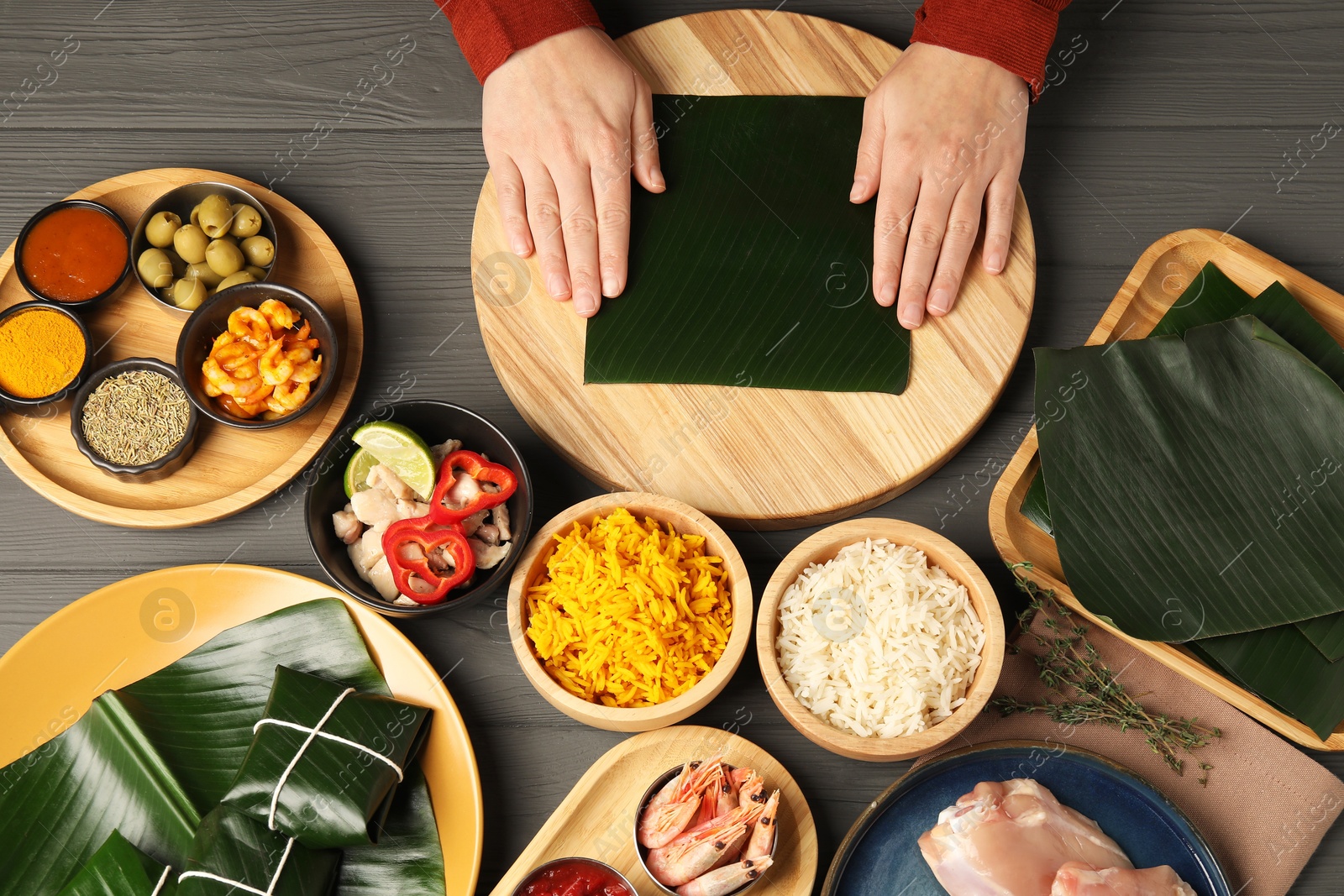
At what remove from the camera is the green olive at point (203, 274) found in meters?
1.99

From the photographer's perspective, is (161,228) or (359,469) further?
(161,228)

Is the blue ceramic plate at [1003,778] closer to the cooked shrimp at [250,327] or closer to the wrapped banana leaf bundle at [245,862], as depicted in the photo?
the wrapped banana leaf bundle at [245,862]

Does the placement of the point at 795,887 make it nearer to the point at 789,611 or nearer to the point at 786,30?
the point at 789,611

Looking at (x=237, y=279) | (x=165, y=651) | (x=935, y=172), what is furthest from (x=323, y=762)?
(x=935, y=172)

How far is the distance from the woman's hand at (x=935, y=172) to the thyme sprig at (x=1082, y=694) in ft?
2.12

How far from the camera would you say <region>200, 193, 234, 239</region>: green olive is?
1975 mm

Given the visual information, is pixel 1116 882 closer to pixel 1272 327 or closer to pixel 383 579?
pixel 1272 327

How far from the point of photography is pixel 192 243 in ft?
6.47

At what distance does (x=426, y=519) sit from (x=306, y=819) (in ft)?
1.97

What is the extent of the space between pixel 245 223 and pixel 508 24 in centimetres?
73

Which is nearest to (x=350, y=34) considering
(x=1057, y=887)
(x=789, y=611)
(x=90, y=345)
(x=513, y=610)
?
(x=90, y=345)

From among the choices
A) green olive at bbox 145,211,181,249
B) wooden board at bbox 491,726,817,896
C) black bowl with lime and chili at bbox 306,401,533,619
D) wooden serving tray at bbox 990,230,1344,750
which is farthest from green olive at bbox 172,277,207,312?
wooden serving tray at bbox 990,230,1344,750

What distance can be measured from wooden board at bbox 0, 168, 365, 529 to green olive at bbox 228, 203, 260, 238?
6cm

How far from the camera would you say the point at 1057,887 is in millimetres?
1654
